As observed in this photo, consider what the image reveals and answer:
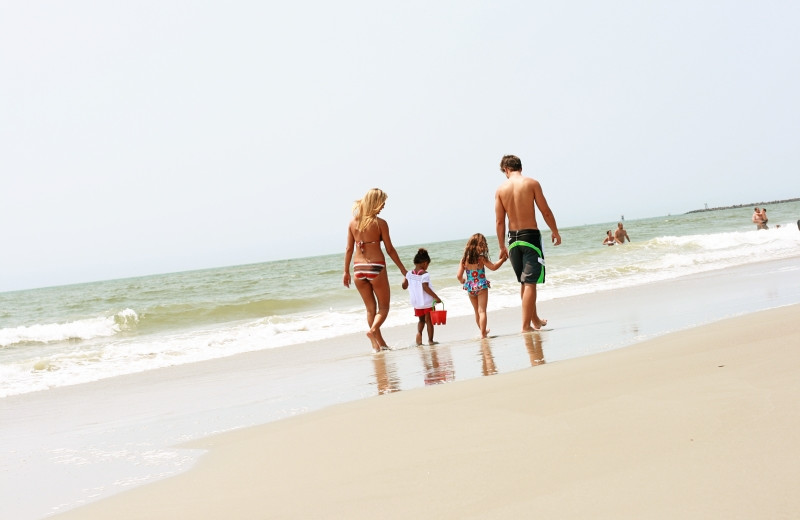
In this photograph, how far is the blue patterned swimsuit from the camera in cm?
886

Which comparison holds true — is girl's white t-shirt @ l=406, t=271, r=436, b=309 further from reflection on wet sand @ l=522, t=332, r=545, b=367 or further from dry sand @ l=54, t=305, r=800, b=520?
dry sand @ l=54, t=305, r=800, b=520

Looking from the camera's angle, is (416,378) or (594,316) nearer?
(416,378)

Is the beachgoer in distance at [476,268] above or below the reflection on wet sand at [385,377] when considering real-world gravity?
above

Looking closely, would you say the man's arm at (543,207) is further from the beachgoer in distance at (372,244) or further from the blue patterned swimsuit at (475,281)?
the beachgoer in distance at (372,244)

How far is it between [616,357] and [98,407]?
453cm

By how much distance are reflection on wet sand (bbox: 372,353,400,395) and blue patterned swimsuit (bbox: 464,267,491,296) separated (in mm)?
1744

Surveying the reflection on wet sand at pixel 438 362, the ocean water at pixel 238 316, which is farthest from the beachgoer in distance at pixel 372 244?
the ocean water at pixel 238 316

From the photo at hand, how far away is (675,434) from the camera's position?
8.73ft

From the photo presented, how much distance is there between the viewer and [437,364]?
636 centimetres

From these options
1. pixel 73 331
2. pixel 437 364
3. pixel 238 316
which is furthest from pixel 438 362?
pixel 73 331

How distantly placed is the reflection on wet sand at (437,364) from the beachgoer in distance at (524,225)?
107 centimetres

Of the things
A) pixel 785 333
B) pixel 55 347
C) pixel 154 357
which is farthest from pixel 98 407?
pixel 55 347

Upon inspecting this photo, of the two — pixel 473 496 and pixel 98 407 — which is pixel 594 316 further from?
pixel 473 496

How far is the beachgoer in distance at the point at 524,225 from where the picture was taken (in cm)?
763
